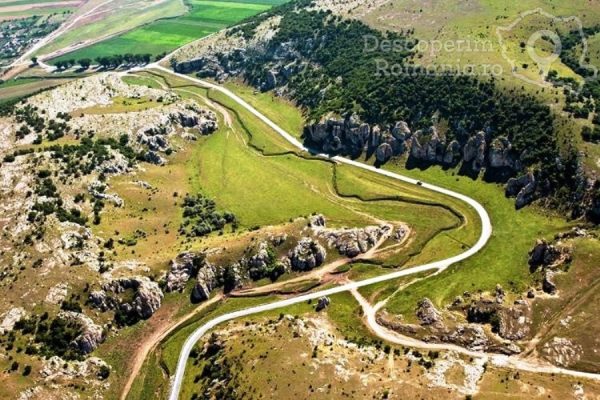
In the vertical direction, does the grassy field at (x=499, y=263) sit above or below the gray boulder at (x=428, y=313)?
above

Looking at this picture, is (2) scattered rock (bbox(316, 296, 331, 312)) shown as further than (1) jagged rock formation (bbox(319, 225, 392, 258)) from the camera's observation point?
No

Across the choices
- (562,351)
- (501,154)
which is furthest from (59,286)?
(501,154)

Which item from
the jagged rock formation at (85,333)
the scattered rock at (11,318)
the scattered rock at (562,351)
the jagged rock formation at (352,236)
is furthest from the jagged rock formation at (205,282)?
the scattered rock at (562,351)

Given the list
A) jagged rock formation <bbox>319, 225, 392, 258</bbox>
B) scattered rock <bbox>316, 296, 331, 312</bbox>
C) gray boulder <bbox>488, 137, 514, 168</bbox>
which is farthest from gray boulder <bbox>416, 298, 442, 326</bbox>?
gray boulder <bbox>488, 137, 514, 168</bbox>

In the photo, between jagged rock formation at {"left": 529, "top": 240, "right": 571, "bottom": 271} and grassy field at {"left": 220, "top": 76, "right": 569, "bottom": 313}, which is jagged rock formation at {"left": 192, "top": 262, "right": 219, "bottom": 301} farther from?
jagged rock formation at {"left": 529, "top": 240, "right": 571, "bottom": 271}

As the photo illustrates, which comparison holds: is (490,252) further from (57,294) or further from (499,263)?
(57,294)

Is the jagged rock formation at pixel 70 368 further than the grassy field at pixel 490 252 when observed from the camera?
No

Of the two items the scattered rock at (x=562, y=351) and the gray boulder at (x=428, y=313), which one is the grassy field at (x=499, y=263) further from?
the scattered rock at (x=562, y=351)

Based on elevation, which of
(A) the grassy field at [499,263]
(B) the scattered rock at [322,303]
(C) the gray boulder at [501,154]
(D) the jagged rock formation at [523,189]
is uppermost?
(C) the gray boulder at [501,154]
